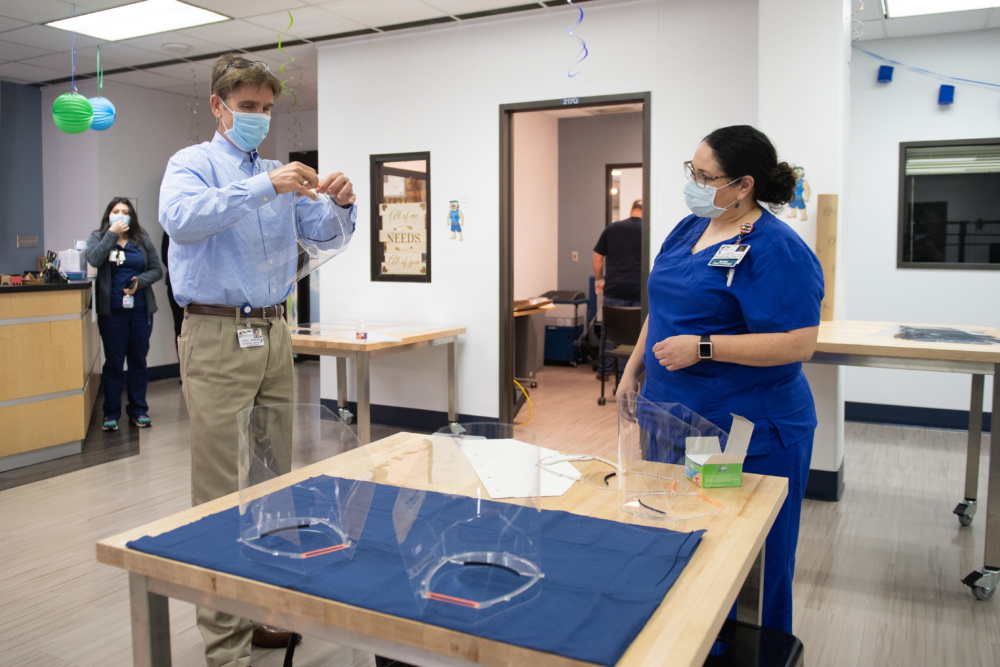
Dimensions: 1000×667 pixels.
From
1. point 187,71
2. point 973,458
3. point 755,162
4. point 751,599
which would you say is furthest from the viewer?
point 187,71

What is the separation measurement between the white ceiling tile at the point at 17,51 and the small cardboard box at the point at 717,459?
6554mm

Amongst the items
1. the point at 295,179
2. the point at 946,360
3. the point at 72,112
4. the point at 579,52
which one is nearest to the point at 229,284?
the point at 295,179

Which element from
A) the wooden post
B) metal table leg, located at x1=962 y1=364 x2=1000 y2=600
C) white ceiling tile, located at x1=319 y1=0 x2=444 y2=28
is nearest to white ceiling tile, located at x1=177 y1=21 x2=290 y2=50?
white ceiling tile, located at x1=319 y1=0 x2=444 y2=28

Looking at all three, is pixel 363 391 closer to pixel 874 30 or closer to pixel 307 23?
pixel 307 23

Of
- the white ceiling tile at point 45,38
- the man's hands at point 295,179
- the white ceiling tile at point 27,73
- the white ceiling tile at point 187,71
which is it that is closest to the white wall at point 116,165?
the white ceiling tile at point 27,73

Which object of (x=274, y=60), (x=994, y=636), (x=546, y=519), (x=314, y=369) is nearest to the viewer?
(x=546, y=519)

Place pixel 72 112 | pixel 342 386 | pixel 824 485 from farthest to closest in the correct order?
pixel 342 386, pixel 72 112, pixel 824 485

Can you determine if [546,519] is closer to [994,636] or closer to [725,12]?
[994,636]

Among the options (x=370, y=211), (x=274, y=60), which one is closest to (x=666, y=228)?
(x=370, y=211)

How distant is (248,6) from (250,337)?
11.6 ft

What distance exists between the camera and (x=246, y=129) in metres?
2.18

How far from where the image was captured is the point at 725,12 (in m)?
4.56

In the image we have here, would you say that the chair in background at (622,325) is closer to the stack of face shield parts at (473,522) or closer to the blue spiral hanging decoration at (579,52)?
the blue spiral hanging decoration at (579,52)

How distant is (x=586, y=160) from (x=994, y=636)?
7.50m
